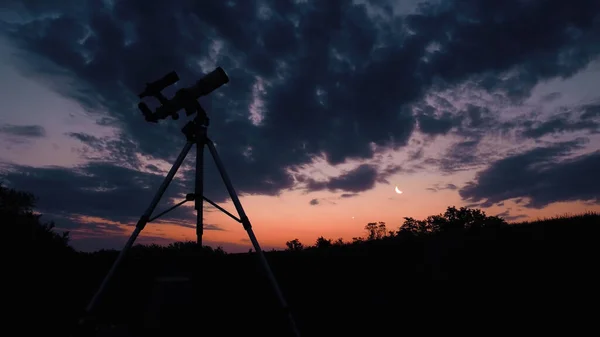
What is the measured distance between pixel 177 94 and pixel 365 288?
442cm

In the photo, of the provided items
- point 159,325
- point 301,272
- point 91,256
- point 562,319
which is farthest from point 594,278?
point 91,256

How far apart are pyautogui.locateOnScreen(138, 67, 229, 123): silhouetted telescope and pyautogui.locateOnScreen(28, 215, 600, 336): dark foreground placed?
8.81 ft

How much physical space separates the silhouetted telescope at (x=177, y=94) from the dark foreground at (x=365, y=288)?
2.69 m

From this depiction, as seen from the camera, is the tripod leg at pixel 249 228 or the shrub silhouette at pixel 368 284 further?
the shrub silhouette at pixel 368 284

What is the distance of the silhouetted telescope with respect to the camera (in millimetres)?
5426

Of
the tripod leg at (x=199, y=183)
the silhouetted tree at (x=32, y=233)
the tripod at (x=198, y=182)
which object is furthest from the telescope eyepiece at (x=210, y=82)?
the silhouetted tree at (x=32, y=233)

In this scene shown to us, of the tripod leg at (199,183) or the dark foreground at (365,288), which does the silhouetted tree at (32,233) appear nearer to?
the dark foreground at (365,288)

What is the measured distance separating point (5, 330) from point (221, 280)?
320 cm

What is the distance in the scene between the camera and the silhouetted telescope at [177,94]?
214 inches

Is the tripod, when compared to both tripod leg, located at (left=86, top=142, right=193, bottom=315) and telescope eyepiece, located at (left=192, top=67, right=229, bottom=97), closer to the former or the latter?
tripod leg, located at (left=86, top=142, right=193, bottom=315)

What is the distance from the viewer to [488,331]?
4098mm

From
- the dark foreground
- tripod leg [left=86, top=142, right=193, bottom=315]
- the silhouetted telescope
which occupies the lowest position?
the dark foreground

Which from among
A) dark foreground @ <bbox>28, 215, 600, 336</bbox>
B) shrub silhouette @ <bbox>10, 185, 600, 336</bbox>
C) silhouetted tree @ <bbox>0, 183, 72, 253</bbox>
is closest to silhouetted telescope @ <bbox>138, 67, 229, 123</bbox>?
shrub silhouette @ <bbox>10, 185, 600, 336</bbox>

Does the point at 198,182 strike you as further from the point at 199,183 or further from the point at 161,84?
the point at 161,84
